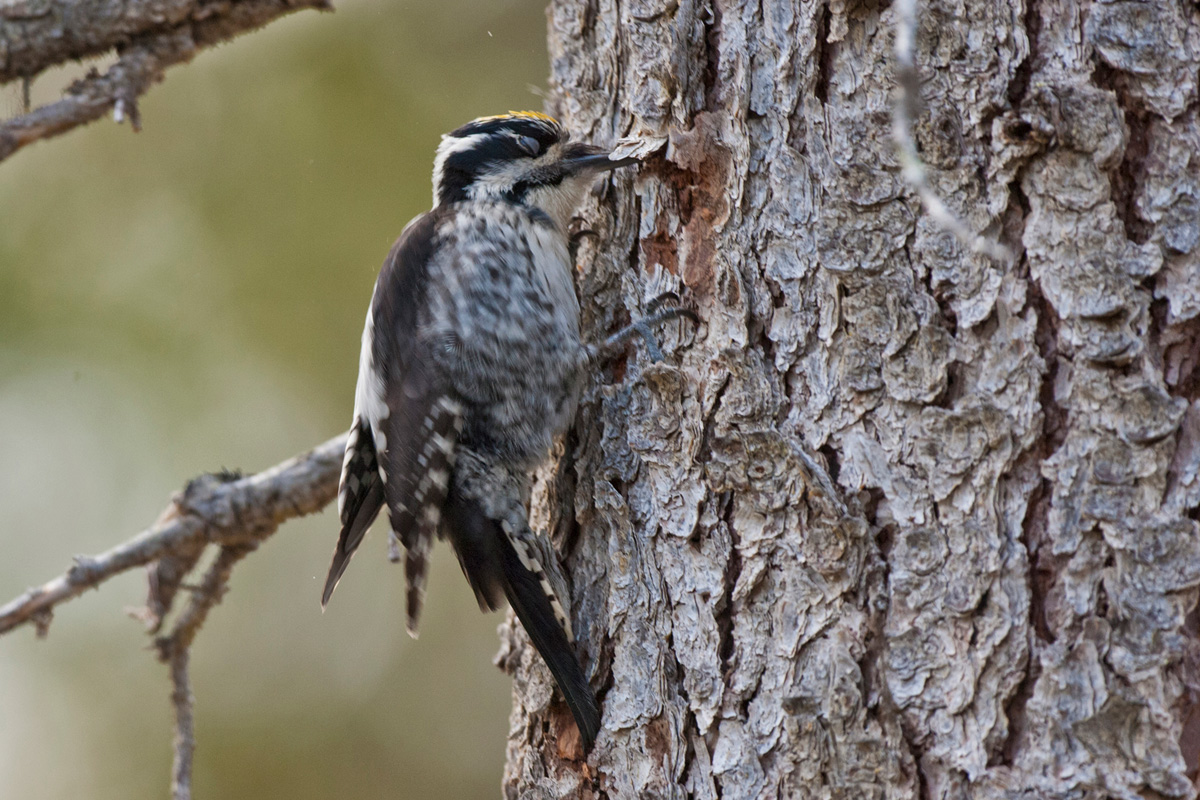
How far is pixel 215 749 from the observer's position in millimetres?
5336

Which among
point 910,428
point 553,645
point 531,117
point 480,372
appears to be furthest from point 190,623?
point 910,428

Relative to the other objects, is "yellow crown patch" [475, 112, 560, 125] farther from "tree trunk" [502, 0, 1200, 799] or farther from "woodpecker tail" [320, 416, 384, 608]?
"woodpecker tail" [320, 416, 384, 608]

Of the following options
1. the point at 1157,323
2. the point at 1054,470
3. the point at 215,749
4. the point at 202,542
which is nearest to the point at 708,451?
the point at 1054,470

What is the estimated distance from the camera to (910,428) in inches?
67.1

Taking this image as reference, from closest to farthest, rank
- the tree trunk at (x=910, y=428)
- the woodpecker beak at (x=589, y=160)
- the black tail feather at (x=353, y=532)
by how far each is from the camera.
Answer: the tree trunk at (x=910, y=428) < the woodpecker beak at (x=589, y=160) < the black tail feather at (x=353, y=532)

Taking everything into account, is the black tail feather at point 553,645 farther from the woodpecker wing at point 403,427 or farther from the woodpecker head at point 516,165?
the woodpecker head at point 516,165

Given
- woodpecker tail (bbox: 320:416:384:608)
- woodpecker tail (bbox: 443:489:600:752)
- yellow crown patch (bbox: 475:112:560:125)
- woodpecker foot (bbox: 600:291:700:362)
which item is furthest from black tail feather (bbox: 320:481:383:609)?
yellow crown patch (bbox: 475:112:560:125)

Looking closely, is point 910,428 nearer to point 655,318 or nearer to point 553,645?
point 655,318

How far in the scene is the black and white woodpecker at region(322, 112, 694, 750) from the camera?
229 cm

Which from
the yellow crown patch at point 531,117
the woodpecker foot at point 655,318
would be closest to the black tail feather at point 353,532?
the woodpecker foot at point 655,318

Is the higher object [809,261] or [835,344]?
[809,261]

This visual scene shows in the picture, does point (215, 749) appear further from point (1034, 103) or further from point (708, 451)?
point (1034, 103)

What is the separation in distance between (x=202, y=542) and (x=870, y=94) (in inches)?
79.8

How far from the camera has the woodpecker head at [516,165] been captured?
8.00ft
